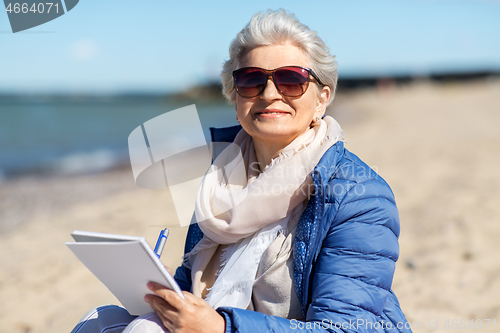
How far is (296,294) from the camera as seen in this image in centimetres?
165

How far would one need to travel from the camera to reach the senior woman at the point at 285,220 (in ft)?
4.77

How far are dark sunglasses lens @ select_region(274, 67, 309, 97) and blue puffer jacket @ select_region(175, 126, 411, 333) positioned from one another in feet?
1.20

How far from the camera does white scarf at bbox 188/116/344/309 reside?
1.71 metres

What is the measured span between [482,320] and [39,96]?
97.5 metres

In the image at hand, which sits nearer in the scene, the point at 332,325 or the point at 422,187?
the point at 332,325

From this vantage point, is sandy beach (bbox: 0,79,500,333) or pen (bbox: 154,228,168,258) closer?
pen (bbox: 154,228,168,258)

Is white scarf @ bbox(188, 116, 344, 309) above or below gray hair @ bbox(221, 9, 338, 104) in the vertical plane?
below

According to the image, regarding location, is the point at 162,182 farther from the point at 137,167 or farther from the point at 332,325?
the point at 332,325

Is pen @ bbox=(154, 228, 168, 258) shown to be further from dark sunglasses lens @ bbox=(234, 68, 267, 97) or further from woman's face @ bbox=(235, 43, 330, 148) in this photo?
dark sunglasses lens @ bbox=(234, 68, 267, 97)

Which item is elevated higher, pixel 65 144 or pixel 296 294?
pixel 296 294

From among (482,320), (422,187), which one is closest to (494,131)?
(422,187)

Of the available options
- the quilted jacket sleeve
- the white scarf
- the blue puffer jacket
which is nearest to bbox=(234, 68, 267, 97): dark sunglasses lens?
the white scarf

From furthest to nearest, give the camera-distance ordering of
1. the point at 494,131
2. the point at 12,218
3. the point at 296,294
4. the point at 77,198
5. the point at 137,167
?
the point at 494,131
the point at 77,198
the point at 12,218
the point at 137,167
the point at 296,294

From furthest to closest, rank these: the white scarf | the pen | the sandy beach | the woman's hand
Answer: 1. the sandy beach
2. the white scarf
3. the pen
4. the woman's hand
